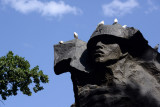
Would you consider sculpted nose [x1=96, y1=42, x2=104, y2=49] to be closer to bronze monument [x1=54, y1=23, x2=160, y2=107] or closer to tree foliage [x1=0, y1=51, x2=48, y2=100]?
bronze monument [x1=54, y1=23, x2=160, y2=107]

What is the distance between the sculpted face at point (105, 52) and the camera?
4952 millimetres

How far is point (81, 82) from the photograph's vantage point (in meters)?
5.25

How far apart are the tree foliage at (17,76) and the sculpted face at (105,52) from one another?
29.8ft

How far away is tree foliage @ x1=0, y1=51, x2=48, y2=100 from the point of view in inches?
543

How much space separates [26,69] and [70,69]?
8866mm

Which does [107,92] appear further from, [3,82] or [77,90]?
[3,82]

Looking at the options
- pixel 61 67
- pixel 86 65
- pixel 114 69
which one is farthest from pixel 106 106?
pixel 61 67

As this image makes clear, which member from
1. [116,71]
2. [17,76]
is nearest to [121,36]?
[116,71]

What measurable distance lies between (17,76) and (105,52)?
939 centimetres

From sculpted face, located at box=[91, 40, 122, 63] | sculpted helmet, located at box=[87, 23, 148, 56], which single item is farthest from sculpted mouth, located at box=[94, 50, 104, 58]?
sculpted helmet, located at box=[87, 23, 148, 56]

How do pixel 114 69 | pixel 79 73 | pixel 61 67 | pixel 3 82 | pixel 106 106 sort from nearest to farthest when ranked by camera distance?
1. pixel 106 106
2. pixel 114 69
3. pixel 79 73
4. pixel 61 67
5. pixel 3 82

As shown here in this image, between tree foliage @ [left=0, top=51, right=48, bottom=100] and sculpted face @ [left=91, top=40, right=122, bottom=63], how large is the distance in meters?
9.07

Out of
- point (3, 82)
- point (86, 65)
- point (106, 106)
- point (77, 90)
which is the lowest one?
point (106, 106)

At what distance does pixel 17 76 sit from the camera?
546 inches
